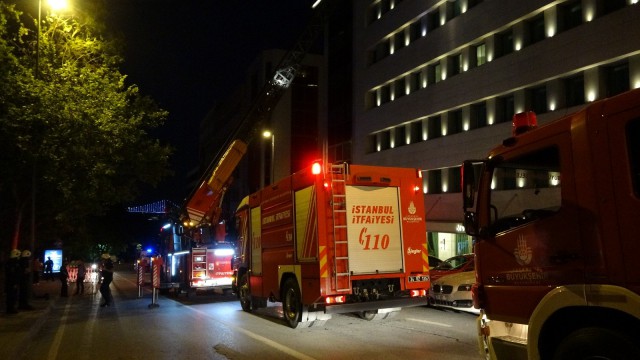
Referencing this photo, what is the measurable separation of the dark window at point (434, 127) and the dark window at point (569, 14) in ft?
27.2

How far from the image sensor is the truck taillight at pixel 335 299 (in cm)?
953

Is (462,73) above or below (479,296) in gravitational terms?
above

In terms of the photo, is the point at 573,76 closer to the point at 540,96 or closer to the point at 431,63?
the point at 540,96

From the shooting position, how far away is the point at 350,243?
32.6 feet

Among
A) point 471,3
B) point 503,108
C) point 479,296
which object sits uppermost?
point 471,3

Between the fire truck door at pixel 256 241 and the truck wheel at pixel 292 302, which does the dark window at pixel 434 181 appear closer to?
the fire truck door at pixel 256 241

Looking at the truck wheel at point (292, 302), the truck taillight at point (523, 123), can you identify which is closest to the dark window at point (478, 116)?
the truck wheel at point (292, 302)

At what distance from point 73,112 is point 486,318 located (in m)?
12.8

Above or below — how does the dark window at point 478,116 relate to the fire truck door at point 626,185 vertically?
above

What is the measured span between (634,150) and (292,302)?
7.92 m

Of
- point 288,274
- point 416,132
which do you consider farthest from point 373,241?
point 416,132

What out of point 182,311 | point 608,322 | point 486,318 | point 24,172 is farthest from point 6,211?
point 608,322

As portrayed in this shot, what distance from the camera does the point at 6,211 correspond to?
20719 millimetres

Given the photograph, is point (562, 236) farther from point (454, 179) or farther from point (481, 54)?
point (454, 179)
